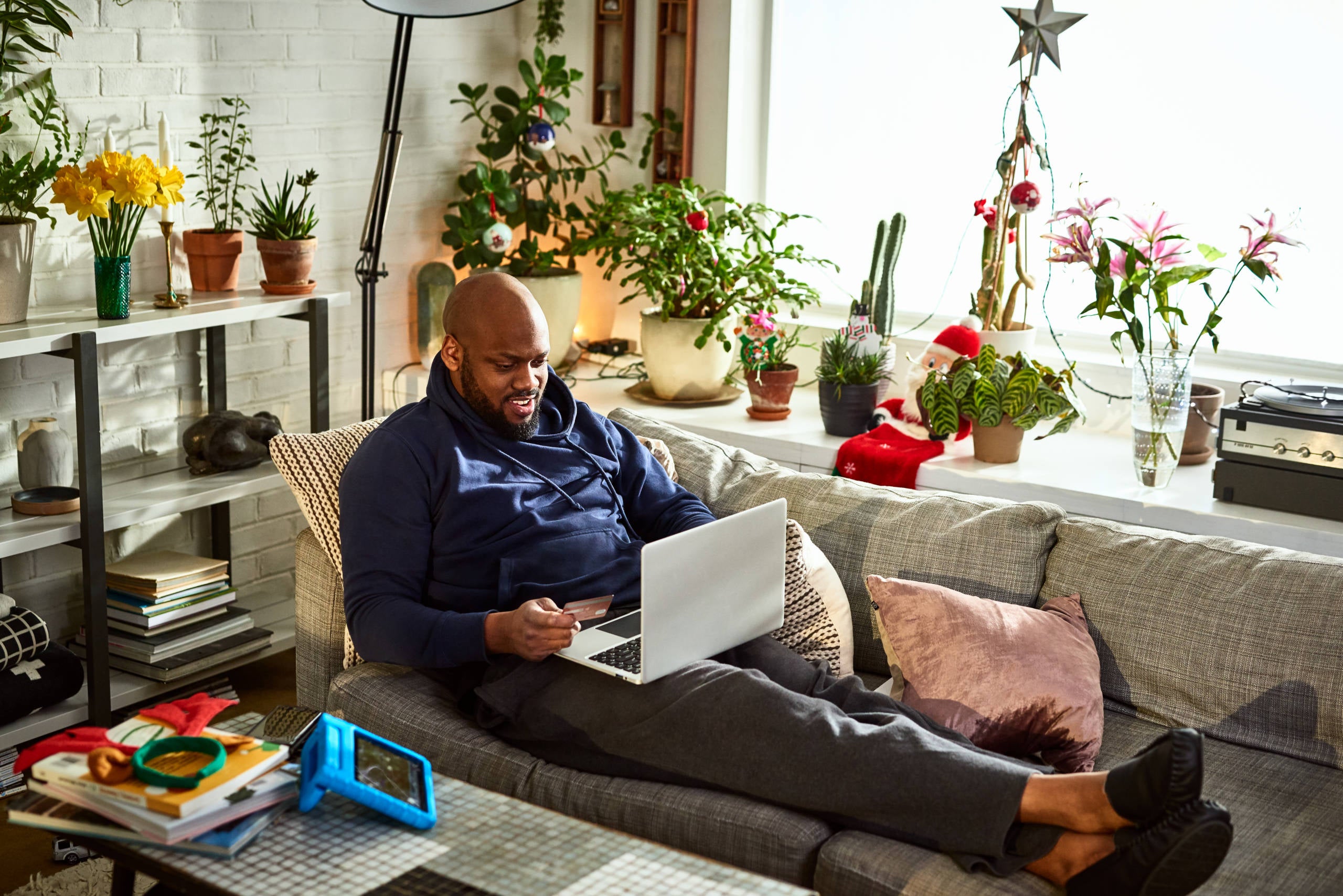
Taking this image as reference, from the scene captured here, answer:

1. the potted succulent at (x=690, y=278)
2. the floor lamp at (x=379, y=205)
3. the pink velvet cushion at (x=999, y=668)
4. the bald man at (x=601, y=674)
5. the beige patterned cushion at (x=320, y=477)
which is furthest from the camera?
the potted succulent at (x=690, y=278)

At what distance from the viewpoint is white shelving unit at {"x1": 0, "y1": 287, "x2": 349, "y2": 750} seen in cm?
260

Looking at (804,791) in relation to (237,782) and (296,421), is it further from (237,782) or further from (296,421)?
(296,421)

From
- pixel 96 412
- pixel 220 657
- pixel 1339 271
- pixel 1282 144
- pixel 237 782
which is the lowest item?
pixel 220 657

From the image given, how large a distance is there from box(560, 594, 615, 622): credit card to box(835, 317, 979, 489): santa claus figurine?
95 centimetres

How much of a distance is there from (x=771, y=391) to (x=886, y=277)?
0.41m

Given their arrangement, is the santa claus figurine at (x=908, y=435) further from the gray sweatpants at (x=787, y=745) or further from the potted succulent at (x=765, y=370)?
the gray sweatpants at (x=787, y=745)

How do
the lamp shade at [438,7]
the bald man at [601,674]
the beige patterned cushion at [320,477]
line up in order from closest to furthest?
the bald man at [601,674], the beige patterned cushion at [320,477], the lamp shade at [438,7]

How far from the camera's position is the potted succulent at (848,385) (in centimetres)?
308

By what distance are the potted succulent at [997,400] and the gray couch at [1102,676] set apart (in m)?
0.51

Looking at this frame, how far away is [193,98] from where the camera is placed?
10.2ft

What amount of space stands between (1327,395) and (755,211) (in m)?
1.47

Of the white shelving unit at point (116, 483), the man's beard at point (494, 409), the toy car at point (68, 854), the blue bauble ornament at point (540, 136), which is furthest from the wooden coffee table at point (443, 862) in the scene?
the blue bauble ornament at point (540, 136)

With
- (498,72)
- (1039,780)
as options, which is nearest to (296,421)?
(498,72)

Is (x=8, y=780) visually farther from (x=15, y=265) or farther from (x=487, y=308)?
(x=487, y=308)
